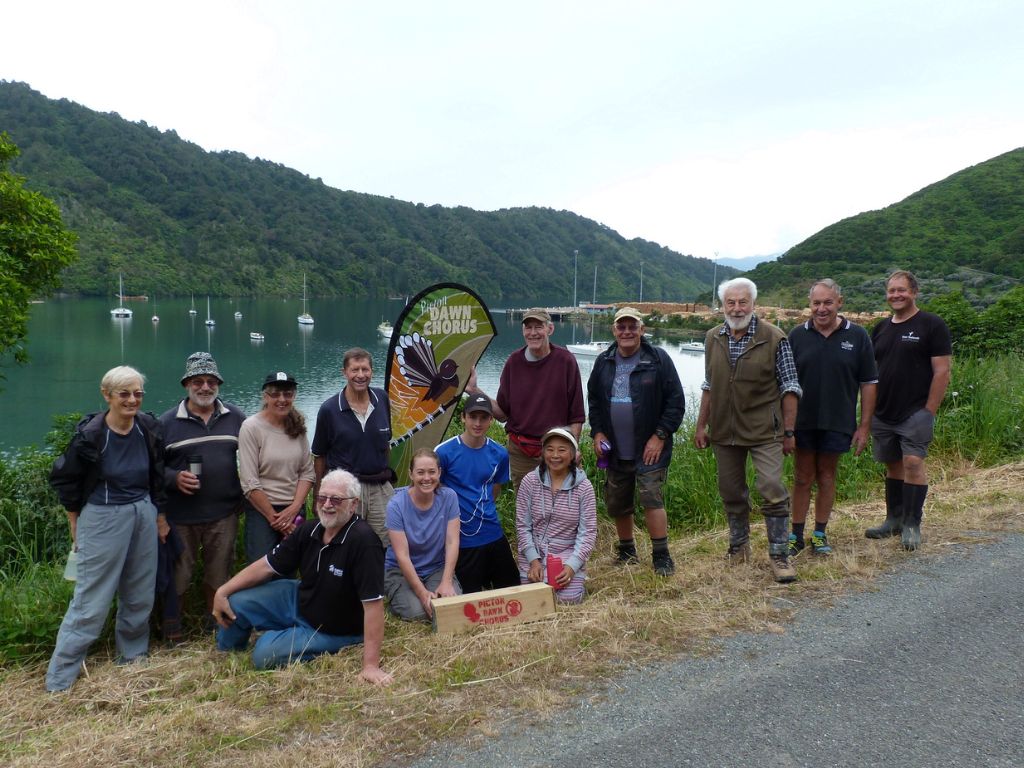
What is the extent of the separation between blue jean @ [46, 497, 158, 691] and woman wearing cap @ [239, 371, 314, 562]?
546 millimetres

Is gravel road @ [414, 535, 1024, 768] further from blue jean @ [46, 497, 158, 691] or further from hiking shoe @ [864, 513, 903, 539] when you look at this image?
blue jean @ [46, 497, 158, 691]

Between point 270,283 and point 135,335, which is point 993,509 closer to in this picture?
point 135,335

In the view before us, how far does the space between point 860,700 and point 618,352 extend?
7.61 feet

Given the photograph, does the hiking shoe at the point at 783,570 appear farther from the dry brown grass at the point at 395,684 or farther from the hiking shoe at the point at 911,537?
the hiking shoe at the point at 911,537

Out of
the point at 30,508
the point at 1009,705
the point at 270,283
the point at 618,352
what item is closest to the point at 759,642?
the point at 1009,705

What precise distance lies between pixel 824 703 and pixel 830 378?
2143mm

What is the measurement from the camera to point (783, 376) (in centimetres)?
421

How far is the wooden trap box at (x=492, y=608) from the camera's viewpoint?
3.80 metres

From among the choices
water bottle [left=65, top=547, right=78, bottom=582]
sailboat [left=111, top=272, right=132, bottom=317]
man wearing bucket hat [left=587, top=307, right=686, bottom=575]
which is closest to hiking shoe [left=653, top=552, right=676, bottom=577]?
man wearing bucket hat [left=587, top=307, right=686, bottom=575]

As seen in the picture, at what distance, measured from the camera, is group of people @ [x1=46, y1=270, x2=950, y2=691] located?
3.60m

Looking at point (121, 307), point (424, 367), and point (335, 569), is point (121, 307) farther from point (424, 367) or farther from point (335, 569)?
point (335, 569)

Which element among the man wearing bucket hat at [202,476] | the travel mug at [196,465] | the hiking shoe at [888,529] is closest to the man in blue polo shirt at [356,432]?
the man wearing bucket hat at [202,476]

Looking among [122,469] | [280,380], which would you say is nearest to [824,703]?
[280,380]

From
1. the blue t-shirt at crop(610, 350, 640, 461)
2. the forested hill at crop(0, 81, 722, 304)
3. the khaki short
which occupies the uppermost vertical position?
the forested hill at crop(0, 81, 722, 304)
